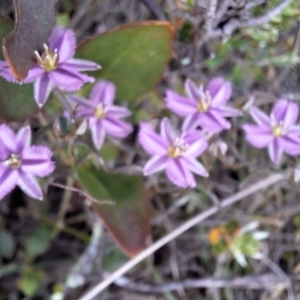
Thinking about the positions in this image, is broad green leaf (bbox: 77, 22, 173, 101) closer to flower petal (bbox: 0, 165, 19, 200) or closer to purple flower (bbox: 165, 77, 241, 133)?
purple flower (bbox: 165, 77, 241, 133)

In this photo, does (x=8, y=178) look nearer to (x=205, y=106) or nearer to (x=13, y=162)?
(x=13, y=162)

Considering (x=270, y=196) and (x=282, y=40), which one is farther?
(x=270, y=196)

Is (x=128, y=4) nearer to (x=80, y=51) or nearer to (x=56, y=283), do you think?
(x=80, y=51)

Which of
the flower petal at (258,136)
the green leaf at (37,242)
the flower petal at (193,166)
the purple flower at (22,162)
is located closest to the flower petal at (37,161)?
the purple flower at (22,162)

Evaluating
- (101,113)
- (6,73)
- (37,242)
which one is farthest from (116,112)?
(37,242)

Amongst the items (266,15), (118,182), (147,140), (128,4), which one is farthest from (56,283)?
(266,15)

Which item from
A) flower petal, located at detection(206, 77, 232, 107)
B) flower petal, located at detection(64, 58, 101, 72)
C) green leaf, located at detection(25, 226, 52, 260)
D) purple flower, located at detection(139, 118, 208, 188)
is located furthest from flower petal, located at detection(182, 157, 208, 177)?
green leaf, located at detection(25, 226, 52, 260)

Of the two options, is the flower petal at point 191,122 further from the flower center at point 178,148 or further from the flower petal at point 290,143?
the flower petal at point 290,143
